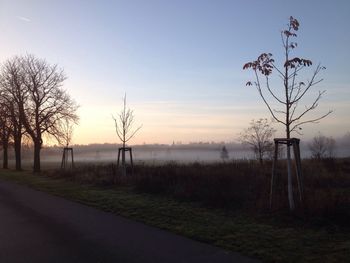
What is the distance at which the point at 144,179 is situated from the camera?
17.2 meters

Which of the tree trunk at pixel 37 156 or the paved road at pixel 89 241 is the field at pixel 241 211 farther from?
the tree trunk at pixel 37 156

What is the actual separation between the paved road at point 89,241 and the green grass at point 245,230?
40 cm

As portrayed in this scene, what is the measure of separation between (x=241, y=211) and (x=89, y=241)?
13.8 ft

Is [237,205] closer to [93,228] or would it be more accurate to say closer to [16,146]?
[93,228]

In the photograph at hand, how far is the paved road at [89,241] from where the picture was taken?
7141mm

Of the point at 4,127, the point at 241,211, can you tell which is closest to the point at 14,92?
the point at 4,127

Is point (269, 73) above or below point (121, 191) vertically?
above

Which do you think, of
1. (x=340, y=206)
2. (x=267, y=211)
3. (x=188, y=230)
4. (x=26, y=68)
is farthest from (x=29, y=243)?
(x=26, y=68)

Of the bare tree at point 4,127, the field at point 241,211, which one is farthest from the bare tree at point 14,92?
the field at point 241,211

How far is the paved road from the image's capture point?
7141 mm

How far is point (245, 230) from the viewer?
8883 mm

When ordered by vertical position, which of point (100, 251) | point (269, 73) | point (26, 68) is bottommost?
point (100, 251)

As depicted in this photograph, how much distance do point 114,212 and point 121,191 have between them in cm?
460

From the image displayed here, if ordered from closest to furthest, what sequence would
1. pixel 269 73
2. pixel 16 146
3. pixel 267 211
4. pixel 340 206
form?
pixel 340 206
pixel 267 211
pixel 269 73
pixel 16 146
